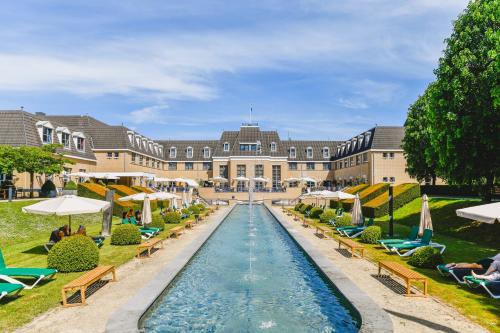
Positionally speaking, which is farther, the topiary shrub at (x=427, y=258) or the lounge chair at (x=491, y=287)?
the topiary shrub at (x=427, y=258)

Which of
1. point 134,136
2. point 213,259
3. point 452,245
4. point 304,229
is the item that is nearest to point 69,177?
point 134,136

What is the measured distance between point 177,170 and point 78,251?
2426 inches

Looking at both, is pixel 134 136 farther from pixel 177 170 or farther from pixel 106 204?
pixel 106 204

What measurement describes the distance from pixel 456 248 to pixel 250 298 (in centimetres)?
1111

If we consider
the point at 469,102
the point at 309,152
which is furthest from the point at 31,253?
the point at 309,152

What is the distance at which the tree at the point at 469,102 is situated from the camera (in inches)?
725

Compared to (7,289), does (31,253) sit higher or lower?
lower

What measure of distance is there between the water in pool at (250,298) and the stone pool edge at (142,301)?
26 cm

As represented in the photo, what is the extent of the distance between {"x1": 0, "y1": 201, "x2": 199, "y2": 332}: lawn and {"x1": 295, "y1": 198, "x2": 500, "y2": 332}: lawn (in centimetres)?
969

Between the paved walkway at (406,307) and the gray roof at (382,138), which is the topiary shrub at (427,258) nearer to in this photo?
the paved walkway at (406,307)

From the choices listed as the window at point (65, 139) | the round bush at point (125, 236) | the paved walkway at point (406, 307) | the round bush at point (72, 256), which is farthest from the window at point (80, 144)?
the paved walkway at point (406, 307)

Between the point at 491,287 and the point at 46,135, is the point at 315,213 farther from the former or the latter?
the point at 46,135

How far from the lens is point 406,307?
884 cm

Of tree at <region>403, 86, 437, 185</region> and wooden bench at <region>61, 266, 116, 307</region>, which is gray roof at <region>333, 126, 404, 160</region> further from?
wooden bench at <region>61, 266, 116, 307</region>
